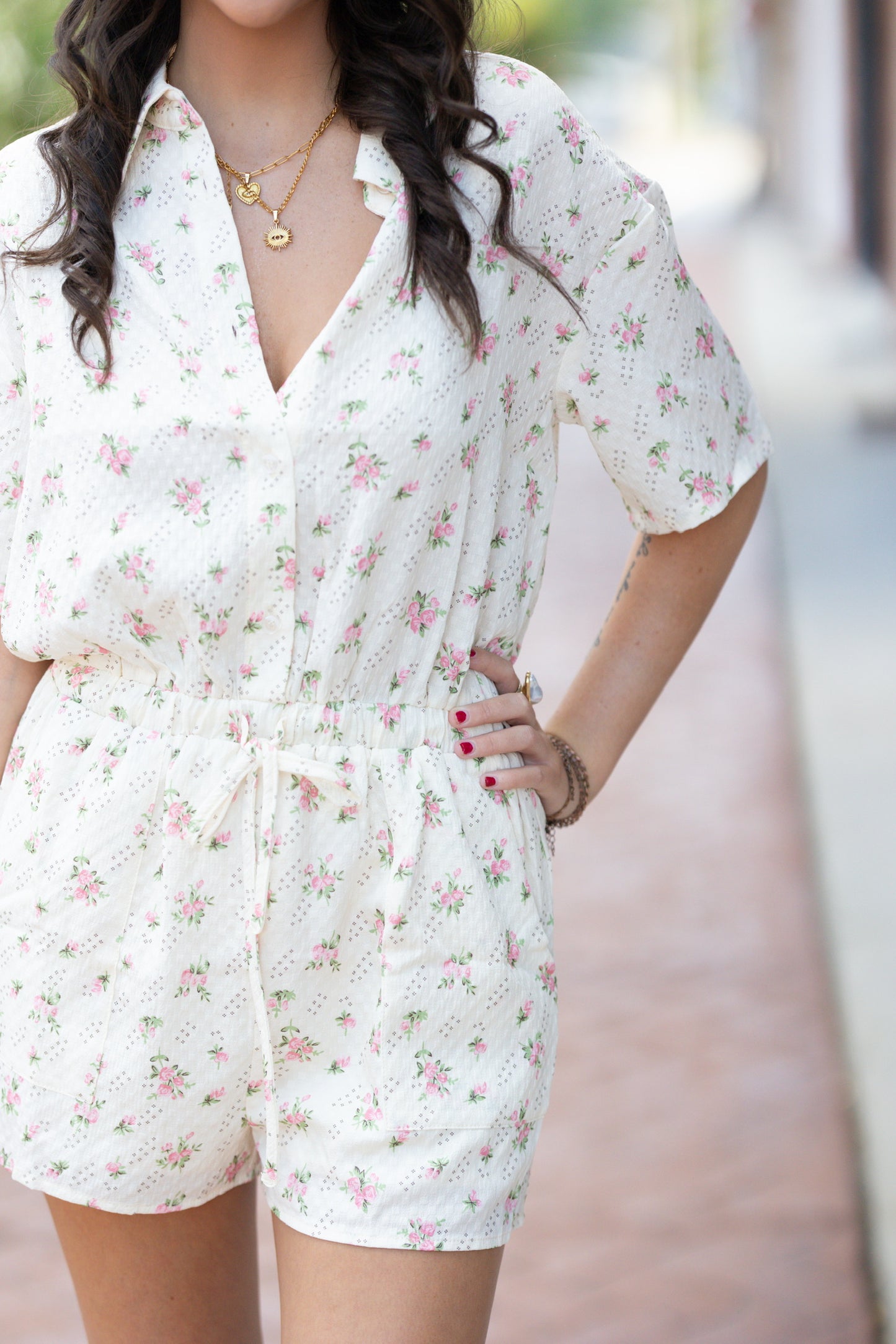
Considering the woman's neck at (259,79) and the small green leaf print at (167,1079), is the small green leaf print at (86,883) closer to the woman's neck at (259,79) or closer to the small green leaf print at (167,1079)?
the small green leaf print at (167,1079)

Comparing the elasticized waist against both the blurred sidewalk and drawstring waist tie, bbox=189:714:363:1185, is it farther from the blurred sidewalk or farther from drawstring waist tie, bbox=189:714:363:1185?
the blurred sidewalk

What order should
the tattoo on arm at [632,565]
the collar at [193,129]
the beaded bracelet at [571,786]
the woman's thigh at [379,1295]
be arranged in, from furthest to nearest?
the tattoo on arm at [632,565]
the beaded bracelet at [571,786]
the collar at [193,129]
the woman's thigh at [379,1295]

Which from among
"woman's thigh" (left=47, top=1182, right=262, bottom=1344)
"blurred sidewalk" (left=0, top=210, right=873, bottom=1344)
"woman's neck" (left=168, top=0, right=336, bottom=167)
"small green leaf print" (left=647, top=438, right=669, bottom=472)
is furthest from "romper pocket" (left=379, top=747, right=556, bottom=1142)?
"blurred sidewalk" (left=0, top=210, right=873, bottom=1344)

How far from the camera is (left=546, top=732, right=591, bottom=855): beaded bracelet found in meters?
1.93

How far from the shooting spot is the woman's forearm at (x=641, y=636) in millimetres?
2023

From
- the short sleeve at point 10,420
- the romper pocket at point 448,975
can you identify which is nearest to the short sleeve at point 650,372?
the romper pocket at point 448,975

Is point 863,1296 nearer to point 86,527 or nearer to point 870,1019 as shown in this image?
point 870,1019

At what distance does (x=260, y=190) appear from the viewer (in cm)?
171

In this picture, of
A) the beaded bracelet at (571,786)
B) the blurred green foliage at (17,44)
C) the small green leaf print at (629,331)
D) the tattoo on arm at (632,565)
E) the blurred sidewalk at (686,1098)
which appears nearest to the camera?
the small green leaf print at (629,331)

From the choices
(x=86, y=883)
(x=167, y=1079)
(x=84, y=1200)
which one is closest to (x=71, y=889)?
(x=86, y=883)

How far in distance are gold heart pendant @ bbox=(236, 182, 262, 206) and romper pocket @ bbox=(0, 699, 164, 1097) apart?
547 millimetres

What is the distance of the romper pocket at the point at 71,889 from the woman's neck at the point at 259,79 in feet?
2.04

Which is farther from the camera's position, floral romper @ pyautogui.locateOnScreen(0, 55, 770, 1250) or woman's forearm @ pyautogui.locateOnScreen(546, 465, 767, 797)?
woman's forearm @ pyautogui.locateOnScreen(546, 465, 767, 797)

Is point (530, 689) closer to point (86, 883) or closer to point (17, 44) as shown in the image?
point (86, 883)
